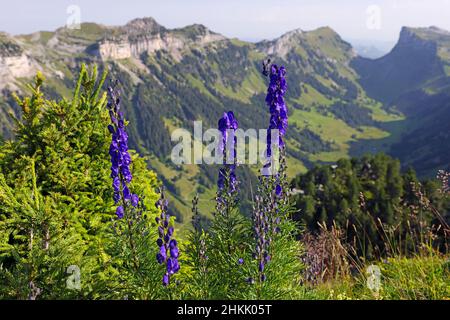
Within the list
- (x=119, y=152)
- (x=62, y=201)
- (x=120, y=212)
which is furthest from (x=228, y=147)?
(x=62, y=201)

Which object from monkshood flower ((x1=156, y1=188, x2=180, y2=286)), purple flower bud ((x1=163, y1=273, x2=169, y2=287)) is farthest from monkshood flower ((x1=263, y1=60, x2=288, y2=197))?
purple flower bud ((x1=163, y1=273, x2=169, y2=287))

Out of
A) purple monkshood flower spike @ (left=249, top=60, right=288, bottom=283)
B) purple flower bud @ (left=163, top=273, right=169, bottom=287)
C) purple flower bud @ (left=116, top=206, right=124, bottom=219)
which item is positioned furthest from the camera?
purple flower bud @ (left=116, top=206, right=124, bottom=219)

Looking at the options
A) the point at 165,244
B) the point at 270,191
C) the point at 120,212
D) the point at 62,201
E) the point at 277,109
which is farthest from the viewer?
the point at 62,201

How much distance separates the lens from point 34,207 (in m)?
6.73

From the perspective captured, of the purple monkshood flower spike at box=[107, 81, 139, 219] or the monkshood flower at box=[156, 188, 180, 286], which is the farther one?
the purple monkshood flower spike at box=[107, 81, 139, 219]

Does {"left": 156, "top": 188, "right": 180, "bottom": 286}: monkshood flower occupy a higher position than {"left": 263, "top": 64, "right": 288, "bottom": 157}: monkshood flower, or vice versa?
{"left": 263, "top": 64, "right": 288, "bottom": 157}: monkshood flower

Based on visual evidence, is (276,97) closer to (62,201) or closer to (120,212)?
(120,212)

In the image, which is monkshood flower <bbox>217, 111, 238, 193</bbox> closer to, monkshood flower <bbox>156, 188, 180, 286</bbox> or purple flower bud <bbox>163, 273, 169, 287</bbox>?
monkshood flower <bbox>156, 188, 180, 286</bbox>

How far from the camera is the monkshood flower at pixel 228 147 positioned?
6945 millimetres

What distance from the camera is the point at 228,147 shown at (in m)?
7.06

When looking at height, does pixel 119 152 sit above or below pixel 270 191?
above

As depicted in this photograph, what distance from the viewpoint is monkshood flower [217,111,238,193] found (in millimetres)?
6945

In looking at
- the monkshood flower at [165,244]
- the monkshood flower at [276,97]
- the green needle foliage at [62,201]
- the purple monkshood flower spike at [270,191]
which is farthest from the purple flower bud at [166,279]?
the monkshood flower at [276,97]

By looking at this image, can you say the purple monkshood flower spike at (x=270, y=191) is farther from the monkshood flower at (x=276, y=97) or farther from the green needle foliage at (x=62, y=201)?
the green needle foliage at (x=62, y=201)
